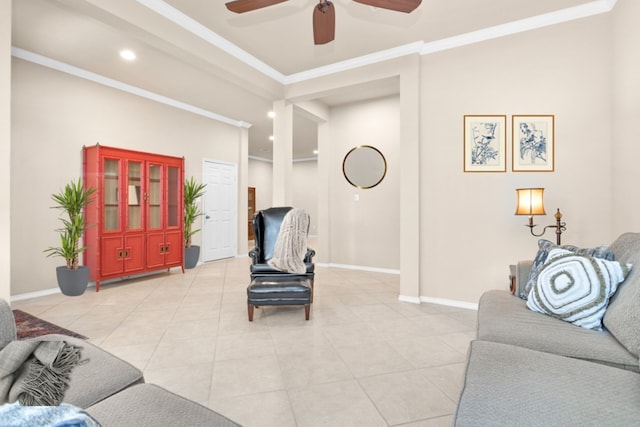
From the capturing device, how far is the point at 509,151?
3279mm

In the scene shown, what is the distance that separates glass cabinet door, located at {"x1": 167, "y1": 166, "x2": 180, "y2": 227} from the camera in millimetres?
5000

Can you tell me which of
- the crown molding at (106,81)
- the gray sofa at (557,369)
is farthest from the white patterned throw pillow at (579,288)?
the crown molding at (106,81)

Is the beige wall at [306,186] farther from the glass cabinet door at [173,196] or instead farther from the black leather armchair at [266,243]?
the black leather armchair at [266,243]

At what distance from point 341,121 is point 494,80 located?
9.14 feet

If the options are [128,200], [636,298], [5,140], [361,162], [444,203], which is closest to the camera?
[636,298]

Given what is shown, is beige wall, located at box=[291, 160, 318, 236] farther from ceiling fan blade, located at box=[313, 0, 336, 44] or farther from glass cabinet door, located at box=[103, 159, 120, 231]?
ceiling fan blade, located at box=[313, 0, 336, 44]

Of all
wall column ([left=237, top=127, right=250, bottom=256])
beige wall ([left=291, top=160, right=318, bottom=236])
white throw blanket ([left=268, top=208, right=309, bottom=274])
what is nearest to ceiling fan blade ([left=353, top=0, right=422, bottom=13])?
white throw blanket ([left=268, top=208, right=309, bottom=274])

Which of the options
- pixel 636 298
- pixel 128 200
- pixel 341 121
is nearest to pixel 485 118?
pixel 636 298

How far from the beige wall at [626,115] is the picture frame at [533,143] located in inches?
18.2

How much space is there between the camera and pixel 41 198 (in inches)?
152

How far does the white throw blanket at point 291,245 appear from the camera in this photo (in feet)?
10.9

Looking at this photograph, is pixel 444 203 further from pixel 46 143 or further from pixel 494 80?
pixel 46 143

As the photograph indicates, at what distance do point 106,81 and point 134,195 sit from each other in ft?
5.20

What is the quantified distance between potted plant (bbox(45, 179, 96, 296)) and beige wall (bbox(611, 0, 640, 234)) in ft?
17.9
